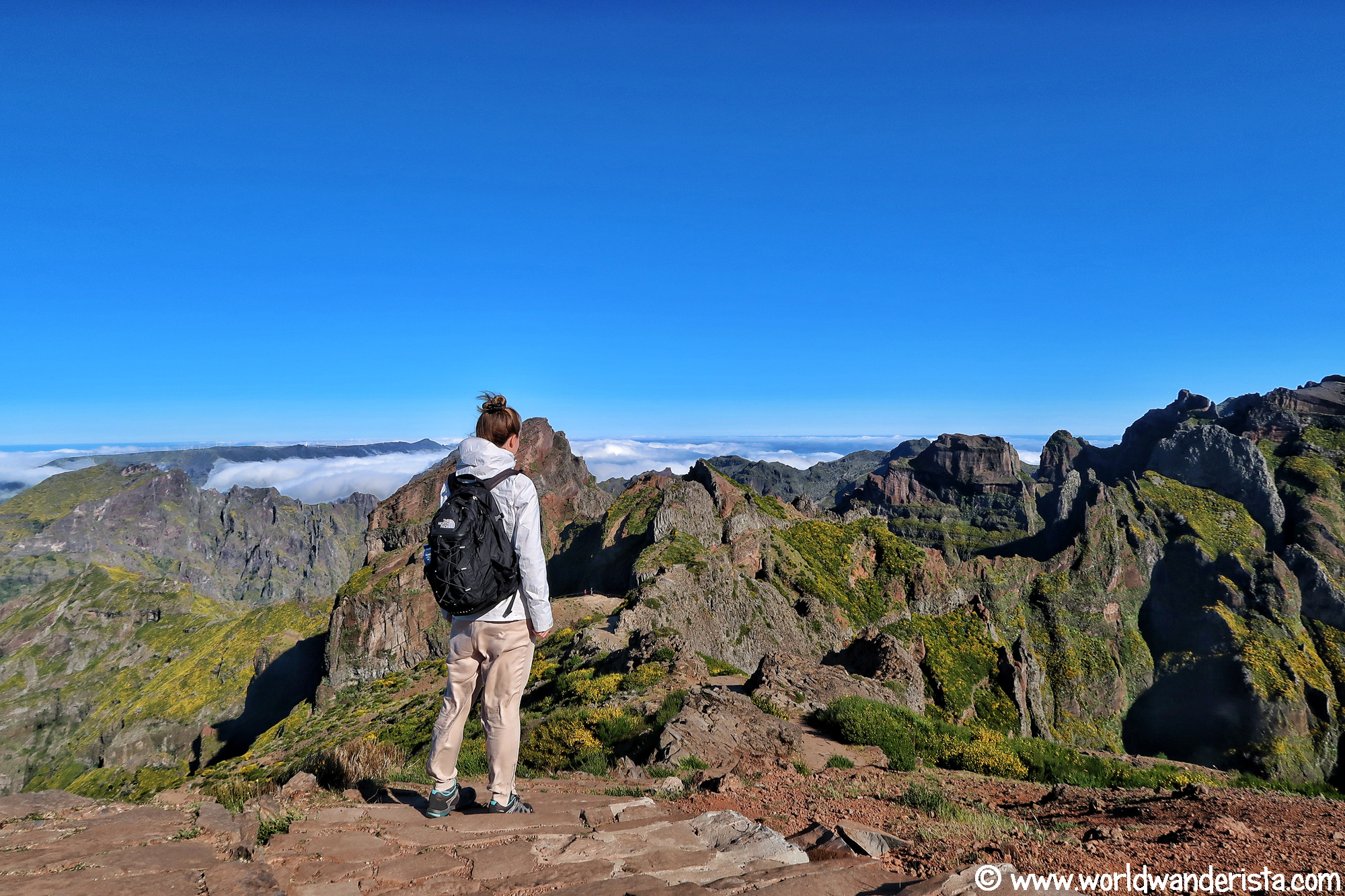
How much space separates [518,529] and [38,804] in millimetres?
6396

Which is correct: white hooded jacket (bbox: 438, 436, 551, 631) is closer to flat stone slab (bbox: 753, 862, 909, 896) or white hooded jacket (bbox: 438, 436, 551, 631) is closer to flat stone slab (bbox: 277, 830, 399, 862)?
flat stone slab (bbox: 277, 830, 399, 862)

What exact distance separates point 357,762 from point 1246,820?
11489 millimetres

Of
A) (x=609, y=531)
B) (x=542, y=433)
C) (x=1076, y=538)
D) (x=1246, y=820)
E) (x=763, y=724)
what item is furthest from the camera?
(x=542, y=433)

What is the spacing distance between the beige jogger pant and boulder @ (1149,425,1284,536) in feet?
565

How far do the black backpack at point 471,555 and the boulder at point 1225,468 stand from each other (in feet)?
566

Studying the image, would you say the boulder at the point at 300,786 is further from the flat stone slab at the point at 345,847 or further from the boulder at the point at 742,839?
the boulder at the point at 742,839

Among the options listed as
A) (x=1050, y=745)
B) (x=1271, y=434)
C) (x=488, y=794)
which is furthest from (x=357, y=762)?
(x=1271, y=434)

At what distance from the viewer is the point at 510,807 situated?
22.9 ft

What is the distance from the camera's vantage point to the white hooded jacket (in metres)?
6.62

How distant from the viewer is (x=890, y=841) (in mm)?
6355

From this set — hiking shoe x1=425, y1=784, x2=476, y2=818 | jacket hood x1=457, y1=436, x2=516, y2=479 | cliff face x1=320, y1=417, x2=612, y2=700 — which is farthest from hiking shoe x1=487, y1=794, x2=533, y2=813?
cliff face x1=320, y1=417, x2=612, y2=700

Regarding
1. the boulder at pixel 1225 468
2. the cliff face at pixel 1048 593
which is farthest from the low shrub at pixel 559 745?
the boulder at pixel 1225 468

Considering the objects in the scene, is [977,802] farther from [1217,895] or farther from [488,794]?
[488,794]

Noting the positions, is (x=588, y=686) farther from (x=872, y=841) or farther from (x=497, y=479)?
(x=497, y=479)
